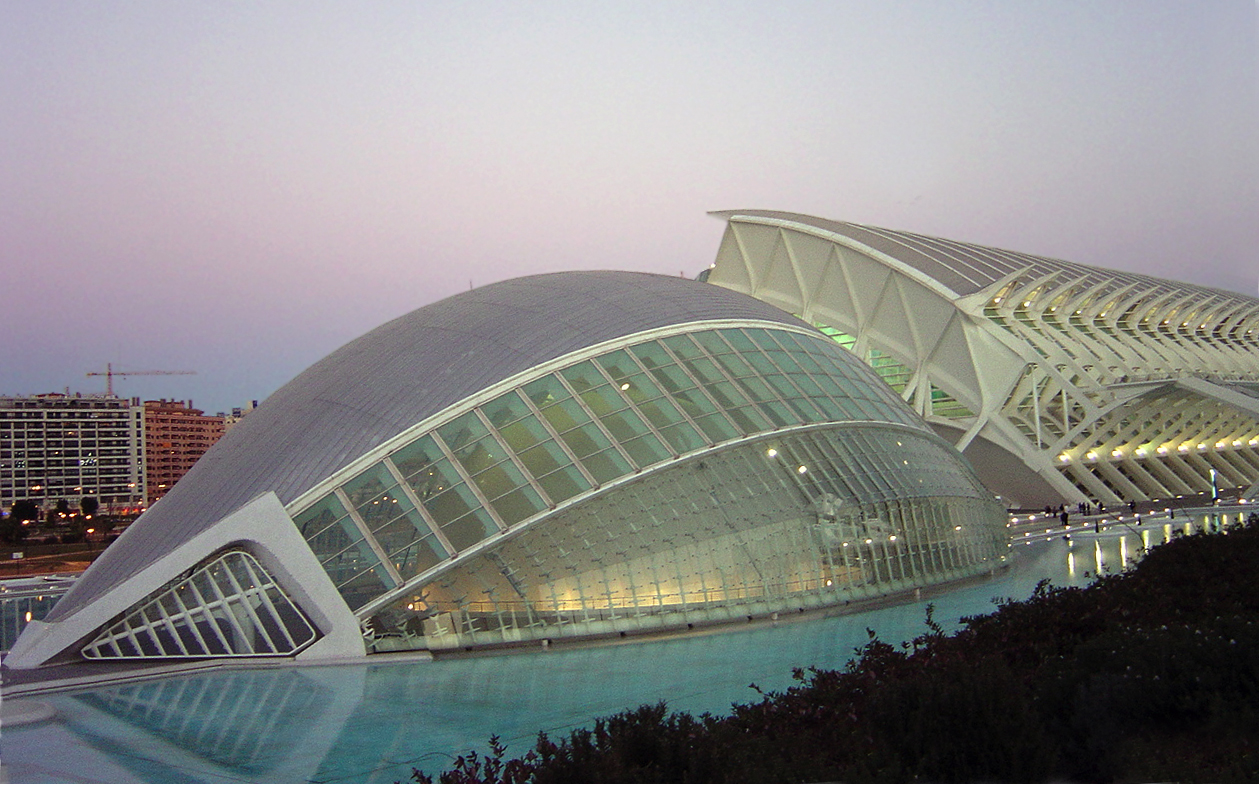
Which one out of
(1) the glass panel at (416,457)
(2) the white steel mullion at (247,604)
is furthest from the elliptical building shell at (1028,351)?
(2) the white steel mullion at (247,604)

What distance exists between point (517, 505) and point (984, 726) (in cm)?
965

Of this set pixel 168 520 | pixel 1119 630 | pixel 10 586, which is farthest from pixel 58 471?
pixel 1119 630

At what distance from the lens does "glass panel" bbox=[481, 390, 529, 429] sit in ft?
56.2

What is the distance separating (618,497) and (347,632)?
172 inches

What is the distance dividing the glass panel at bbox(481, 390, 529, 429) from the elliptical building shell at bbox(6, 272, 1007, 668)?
0.04 m

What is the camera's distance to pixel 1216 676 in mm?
8141

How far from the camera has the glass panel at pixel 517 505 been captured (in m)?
16.0

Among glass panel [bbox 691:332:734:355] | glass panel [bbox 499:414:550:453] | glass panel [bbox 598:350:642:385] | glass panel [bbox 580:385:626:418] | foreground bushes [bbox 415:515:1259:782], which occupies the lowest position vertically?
foreground bushes [bbox 415:515:1259:782]

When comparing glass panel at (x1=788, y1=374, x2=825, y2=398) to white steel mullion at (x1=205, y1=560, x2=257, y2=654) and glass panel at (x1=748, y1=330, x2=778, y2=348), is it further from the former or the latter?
white steel mullion at (x1=205, y1=560, x2=257, y2=654)

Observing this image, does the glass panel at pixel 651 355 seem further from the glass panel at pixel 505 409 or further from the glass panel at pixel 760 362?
the glass panel at pixel 505 409

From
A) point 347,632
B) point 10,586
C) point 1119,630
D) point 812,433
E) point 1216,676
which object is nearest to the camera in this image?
point 1216,676

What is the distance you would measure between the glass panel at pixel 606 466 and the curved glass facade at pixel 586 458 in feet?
0.07

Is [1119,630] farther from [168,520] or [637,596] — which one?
[168,520]

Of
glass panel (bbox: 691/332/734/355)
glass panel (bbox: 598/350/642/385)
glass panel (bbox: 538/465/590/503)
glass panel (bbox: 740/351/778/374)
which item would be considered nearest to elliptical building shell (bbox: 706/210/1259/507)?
glass panel (bbox: 740/351/778/374)
